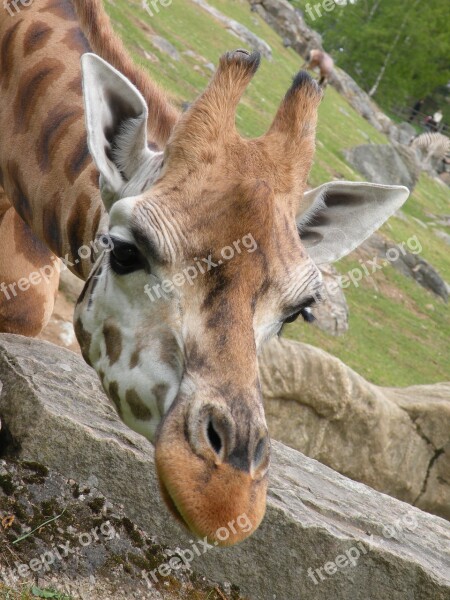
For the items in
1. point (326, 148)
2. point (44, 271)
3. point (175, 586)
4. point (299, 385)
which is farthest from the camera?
point (326, 148)

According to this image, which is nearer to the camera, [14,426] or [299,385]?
[14,426]

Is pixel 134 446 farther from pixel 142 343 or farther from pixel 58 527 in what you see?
pixel 142 343

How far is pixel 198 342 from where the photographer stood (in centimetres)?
316

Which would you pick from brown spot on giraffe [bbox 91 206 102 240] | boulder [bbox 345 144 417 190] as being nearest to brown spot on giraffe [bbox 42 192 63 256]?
brown spot on giraffe [bbox 91 206 102 240]

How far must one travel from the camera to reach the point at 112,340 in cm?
361

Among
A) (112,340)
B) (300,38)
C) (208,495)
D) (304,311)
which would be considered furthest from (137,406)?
(300,38)

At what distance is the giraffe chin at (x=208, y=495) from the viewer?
9.43 feet

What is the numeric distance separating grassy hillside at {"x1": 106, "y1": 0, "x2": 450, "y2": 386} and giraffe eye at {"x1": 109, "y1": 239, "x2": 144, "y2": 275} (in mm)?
3780

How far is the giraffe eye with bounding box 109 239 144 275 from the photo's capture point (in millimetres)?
3461

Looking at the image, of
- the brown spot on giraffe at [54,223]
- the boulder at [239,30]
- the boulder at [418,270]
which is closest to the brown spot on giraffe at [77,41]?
the brown spot on giraffe at [54,223]

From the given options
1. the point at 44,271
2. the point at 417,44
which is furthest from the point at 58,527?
the point at 417,44

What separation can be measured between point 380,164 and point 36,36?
29.2 m

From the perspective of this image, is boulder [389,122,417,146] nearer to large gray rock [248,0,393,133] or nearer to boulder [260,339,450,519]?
large gray rock [248,0,393,133]

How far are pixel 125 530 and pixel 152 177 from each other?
1.96 metres
